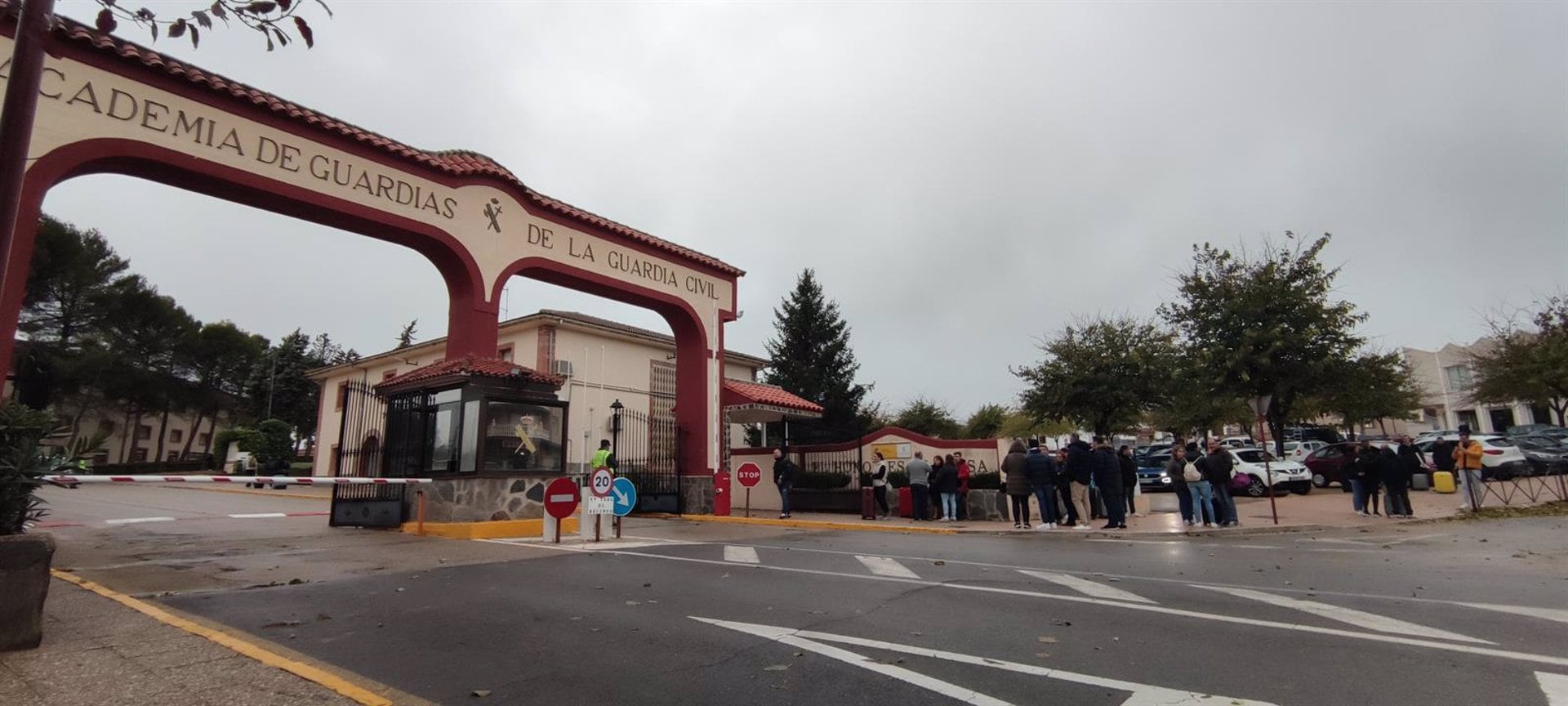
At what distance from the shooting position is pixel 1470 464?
15453mm

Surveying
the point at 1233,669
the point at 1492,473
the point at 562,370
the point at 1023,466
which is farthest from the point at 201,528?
the point at 1492,473

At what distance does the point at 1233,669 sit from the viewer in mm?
4312

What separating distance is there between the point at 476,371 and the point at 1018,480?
10.4 meters

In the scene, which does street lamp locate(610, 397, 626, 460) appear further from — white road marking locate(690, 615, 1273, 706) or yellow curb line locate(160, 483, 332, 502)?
yellow curb line locate(160, 483, 332, 502)

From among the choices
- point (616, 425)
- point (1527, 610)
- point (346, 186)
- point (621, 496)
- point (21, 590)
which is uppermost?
point (346, 186)

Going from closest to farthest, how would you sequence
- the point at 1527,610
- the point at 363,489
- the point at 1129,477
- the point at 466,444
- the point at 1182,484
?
the point at 1527,610
the point at 466,444
the point at 1182,484
the point at 363,489
the point at 1129,477

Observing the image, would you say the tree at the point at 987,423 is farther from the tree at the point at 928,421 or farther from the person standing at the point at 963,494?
the person standing at the point at 963,494

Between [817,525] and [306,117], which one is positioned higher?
[306,117]

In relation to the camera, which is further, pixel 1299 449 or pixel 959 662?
pixel 1299 449

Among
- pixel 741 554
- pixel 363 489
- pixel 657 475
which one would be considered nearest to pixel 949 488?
pixel 657 475

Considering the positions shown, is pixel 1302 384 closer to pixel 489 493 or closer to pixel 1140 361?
pixel 1140 361

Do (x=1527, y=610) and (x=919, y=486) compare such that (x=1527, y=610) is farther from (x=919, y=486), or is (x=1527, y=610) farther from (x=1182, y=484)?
(x=919, y=486)

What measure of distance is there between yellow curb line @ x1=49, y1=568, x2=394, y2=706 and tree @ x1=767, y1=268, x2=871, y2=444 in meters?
31.1

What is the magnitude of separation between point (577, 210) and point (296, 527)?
8.45 metres
